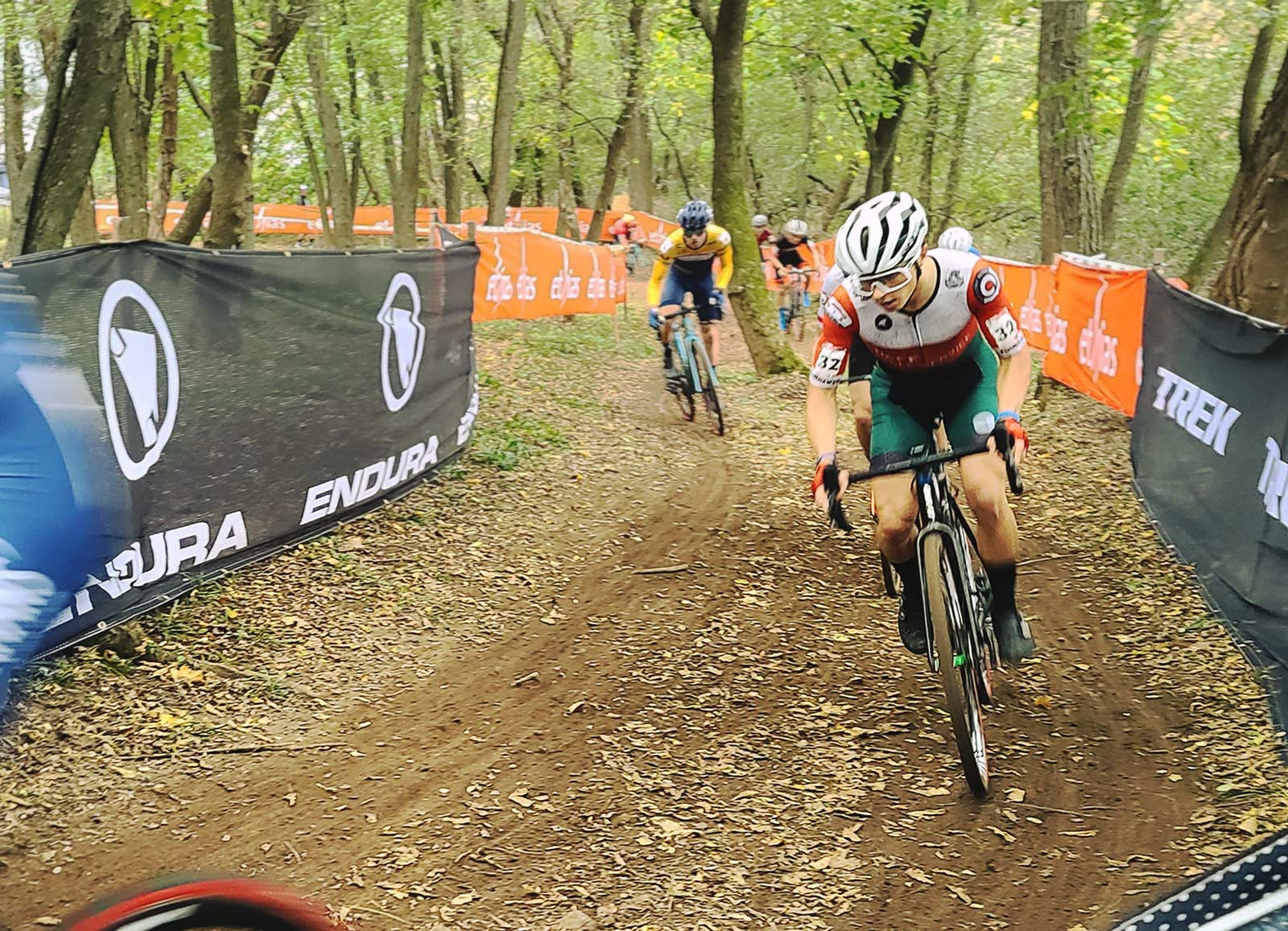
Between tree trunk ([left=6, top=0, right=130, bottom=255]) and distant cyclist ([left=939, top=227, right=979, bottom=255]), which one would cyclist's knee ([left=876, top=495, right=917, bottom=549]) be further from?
tree trunk ([left=6, top=0, right=130, bottom=255])

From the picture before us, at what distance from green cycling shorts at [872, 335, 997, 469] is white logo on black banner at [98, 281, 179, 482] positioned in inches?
145

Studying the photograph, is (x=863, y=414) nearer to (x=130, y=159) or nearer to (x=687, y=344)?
(x=687, y=344)

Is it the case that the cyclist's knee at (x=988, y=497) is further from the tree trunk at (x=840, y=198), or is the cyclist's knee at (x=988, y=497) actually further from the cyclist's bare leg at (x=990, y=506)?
the tree trunk at (x=840, y=198)

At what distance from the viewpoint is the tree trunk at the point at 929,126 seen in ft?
87.4

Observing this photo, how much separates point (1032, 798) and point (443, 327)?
655 centimetres

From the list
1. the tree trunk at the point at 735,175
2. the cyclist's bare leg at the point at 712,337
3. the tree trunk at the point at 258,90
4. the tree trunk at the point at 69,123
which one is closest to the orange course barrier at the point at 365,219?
the tree trunk at the point at 735,175

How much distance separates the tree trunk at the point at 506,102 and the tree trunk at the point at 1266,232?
11.9m

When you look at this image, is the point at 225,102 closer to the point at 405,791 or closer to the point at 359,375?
the point at 359,375

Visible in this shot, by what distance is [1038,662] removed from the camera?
233 inches

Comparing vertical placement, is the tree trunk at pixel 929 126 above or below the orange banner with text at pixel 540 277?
above

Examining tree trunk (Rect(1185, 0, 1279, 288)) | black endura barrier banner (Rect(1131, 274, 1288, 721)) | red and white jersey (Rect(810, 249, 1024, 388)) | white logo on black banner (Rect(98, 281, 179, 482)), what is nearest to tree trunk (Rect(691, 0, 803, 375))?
tree trunk (Rect(1185, 0, 1279, 288))

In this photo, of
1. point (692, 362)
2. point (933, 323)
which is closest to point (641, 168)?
point (692, 362)

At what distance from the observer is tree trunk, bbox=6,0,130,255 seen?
655 centimetres

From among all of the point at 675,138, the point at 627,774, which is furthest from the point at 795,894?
the point at 675,138
